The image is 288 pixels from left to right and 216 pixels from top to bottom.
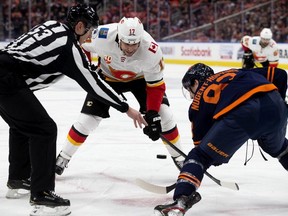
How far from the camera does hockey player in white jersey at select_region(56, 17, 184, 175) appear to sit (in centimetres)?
345

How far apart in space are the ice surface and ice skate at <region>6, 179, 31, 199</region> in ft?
0.12

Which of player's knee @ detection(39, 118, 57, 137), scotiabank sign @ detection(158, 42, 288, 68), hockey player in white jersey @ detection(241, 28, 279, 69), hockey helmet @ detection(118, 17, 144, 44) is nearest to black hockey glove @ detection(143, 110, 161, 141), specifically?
hockey helmet @ detection(118, 17, 144, 44)

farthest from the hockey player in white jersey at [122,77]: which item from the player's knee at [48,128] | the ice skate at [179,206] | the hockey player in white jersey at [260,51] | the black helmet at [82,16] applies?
the hockey player in white jersey at [260,51]

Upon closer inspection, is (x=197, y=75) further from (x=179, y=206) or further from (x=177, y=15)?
(x=177, y=15)

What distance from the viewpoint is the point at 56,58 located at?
2648mm

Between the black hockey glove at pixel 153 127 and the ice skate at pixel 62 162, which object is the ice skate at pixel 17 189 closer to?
the ice skate at pixel 62 162

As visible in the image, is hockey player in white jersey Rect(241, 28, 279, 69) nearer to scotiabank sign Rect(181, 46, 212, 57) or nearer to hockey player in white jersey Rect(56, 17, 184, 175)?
scotiabank sign Rect(181, 46, 212, 57)

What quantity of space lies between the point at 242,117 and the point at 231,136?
93 millimetres

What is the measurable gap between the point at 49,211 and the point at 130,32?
1.06 m

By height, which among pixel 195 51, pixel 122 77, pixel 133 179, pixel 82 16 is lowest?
pixel 195 51

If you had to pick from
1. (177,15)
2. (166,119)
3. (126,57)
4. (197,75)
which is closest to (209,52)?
(177,15)

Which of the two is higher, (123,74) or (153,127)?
(123,74)

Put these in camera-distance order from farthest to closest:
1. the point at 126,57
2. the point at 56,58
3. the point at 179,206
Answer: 1. the point at 126,57
2. the point at 56,58
3. the point at 179,206

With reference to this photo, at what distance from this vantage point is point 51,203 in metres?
2.75
